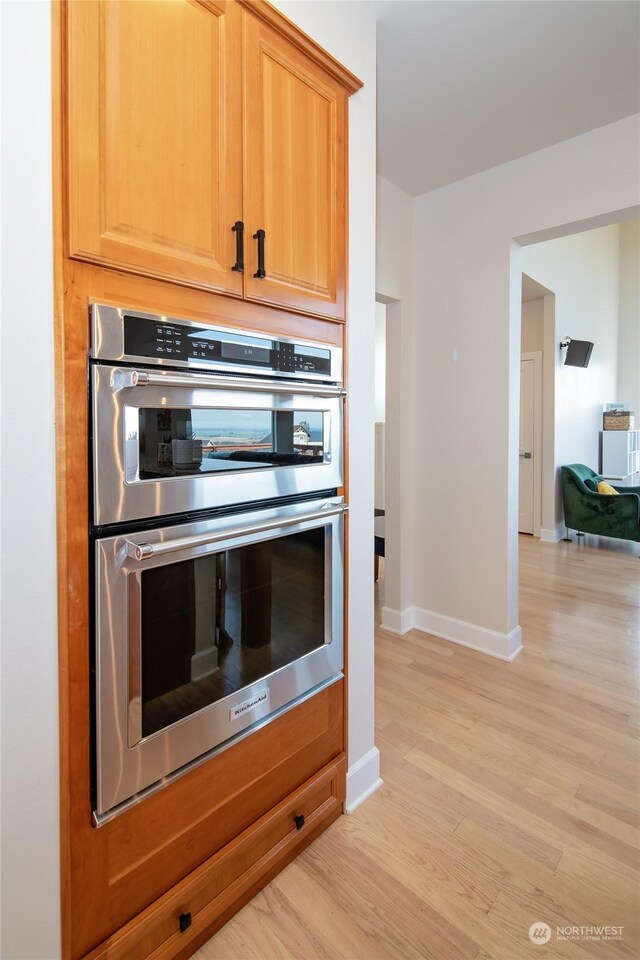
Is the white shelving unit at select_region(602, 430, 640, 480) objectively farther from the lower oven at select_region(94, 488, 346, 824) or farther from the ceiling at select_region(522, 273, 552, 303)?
the lower oven at select_region(94, 488, 346, 824)

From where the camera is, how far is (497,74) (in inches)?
79.9

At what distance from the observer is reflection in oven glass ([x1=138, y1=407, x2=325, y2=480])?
1.07m

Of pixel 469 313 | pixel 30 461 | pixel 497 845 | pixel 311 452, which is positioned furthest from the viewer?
pixel 469 313

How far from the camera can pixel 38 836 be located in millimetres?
942

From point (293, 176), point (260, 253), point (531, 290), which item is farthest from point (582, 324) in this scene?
point (260, 253)

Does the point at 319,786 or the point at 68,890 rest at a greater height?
the point at 68,890

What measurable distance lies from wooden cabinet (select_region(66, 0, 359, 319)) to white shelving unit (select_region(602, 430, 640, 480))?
625 centimetres

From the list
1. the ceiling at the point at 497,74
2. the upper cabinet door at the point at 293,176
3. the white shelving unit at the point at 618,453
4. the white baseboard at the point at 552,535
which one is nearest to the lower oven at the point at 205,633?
the upper cabinet door at the point at 293,176

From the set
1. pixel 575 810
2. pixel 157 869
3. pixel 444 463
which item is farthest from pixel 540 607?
pixel 157 869

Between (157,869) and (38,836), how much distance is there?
Result: 1.07 feet

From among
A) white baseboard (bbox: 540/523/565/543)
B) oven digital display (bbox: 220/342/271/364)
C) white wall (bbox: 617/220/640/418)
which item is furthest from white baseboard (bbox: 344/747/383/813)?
white wall (bbox: 617/220/640/418)

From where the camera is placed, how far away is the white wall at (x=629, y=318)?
6.97 metres

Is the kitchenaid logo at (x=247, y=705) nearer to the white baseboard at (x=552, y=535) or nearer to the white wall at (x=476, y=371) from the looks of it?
the white wall at (x=476, y=371)

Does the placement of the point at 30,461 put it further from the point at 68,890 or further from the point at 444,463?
the point at 444,463
